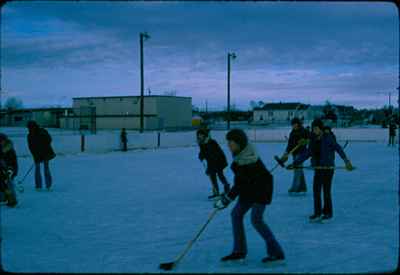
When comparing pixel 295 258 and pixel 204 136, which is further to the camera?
pixel 204 136

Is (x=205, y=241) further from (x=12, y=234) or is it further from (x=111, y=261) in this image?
(x=12, y=234)

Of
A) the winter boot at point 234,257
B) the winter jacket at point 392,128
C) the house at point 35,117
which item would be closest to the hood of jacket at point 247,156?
the winter boot at point 234,257

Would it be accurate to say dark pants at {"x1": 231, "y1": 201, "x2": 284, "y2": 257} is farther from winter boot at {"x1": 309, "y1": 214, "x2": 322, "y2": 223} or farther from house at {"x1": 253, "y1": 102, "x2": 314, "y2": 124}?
house at {"x1": 253, "y1": 102, "x2": 314, "y2": 124}

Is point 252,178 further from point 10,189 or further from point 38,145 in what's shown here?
point 38,145

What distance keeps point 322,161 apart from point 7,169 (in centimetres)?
515

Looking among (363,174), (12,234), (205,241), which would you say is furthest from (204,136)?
(363,174)

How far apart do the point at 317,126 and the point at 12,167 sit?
5.22 m

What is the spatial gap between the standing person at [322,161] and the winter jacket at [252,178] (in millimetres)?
2136

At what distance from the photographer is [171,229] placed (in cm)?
621

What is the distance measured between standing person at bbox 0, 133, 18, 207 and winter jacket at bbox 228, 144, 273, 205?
4.46 meters

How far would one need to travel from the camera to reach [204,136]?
8414 mm

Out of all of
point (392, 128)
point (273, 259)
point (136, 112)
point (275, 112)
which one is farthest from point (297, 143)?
point (275, 112)

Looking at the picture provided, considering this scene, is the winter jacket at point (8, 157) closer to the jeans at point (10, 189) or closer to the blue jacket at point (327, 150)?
the jeans at point (10, 189)

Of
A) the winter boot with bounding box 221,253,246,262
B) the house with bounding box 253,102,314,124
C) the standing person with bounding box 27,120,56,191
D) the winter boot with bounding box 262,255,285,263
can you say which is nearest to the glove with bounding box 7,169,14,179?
the standing person with bounding box 27,120,56,191
